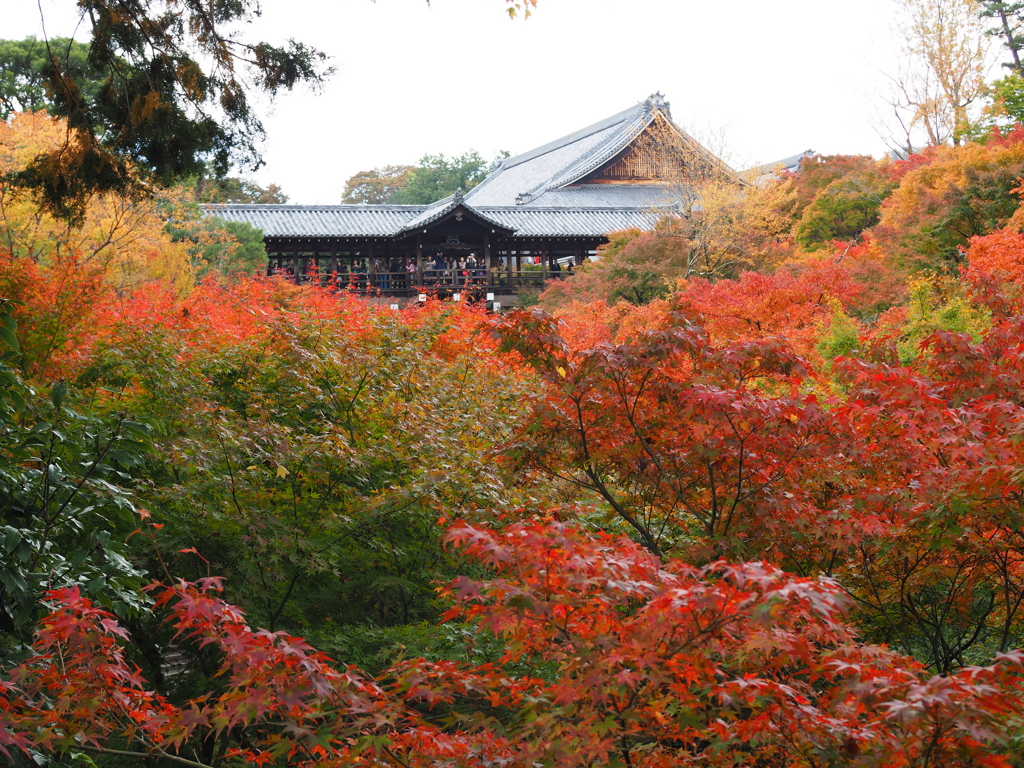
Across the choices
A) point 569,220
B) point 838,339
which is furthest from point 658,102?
point 838,339

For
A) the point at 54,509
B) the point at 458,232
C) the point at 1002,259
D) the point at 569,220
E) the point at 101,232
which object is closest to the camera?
the point at 54,509

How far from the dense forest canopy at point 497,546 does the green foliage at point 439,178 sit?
4817 cm

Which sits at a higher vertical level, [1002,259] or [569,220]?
[569,220]

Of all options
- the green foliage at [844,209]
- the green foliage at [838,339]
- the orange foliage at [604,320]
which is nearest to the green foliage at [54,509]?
the green foliage at [838,339]

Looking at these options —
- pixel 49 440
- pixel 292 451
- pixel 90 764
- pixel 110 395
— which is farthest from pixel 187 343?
pixel 90 764

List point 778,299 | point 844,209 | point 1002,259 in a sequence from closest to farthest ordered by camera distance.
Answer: point 1002,259 → point 778,299 → point 844,209

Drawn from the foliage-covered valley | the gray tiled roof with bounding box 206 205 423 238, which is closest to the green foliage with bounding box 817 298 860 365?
the foliage-covered valley

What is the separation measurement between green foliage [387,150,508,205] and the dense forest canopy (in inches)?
1896

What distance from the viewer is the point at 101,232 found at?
18141 millimetres

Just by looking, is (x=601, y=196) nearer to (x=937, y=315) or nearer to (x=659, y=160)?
(x=659, y=160)

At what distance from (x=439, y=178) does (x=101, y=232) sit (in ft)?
130

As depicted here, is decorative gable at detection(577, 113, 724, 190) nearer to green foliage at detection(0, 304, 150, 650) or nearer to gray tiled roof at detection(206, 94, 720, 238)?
gray tiled roof at detection(206, 94, 720, 238)

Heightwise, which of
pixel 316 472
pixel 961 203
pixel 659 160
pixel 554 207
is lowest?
pixel 316 472

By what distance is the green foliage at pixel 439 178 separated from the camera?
5588 cm
